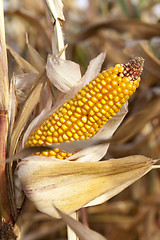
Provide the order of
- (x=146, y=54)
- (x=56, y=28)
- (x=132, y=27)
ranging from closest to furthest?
(x=56, y=28), (x=146, y=54), (x=132, y=27)

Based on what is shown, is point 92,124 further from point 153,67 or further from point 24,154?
point 153,67

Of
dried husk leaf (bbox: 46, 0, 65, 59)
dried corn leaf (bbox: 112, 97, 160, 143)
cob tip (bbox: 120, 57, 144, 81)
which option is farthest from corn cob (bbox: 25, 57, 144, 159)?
dried corn leaf (bbox: 112, 97, 160, 143)

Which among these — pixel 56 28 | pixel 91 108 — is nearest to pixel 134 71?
pixel 91 108

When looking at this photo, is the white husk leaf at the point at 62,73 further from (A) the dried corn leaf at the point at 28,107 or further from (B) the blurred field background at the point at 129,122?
(B) the blurred field background at the point at 129,122

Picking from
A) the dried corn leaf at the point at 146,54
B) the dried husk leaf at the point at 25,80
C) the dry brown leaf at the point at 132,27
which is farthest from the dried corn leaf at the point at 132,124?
the dried husk leaf at the point at 25,80

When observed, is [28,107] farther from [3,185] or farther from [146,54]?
[146,54]

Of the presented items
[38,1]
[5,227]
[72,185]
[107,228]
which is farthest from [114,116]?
[38,1]
